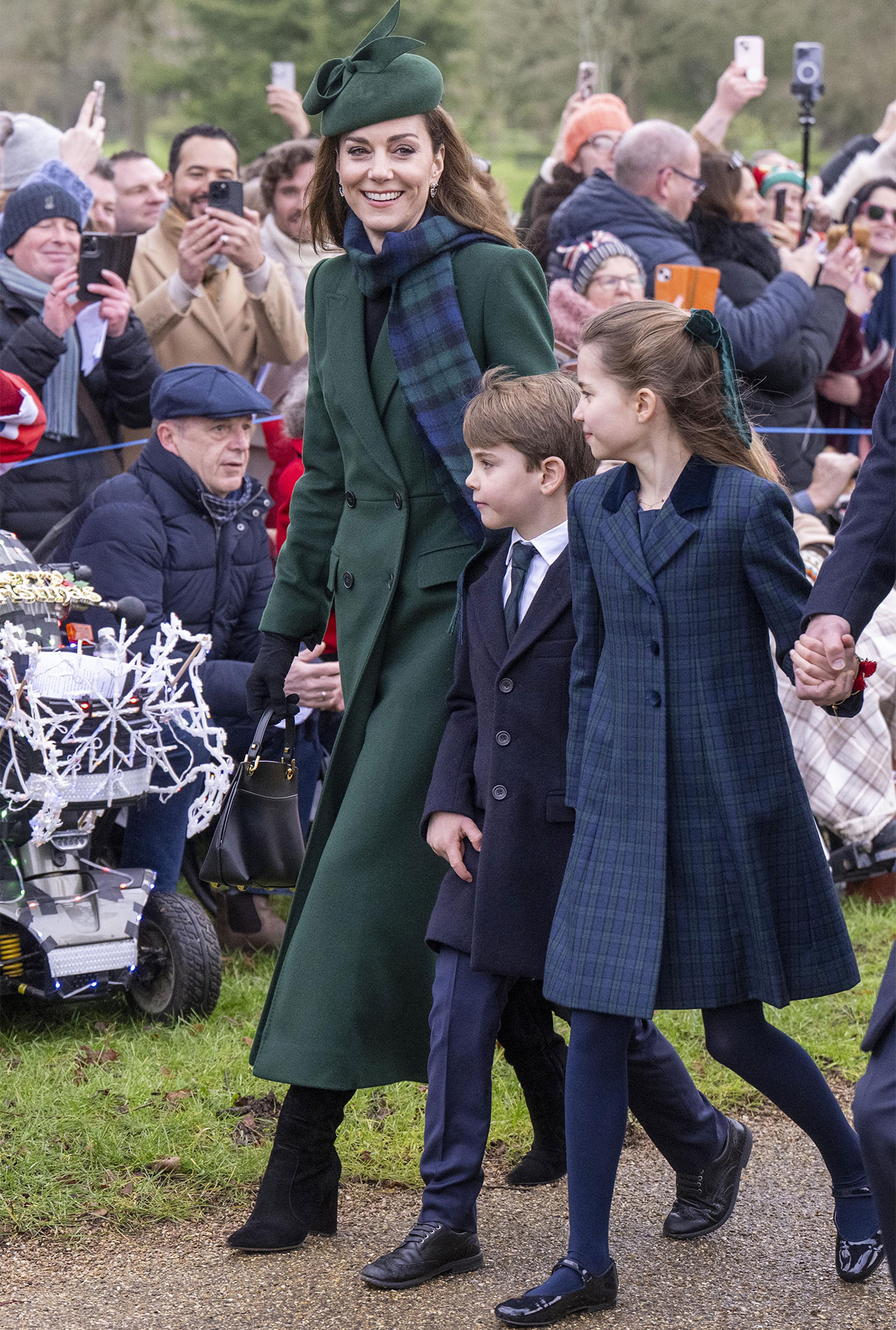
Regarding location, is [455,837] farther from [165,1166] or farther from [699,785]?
[165,1166]

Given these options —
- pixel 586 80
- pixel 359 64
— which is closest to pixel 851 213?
pixel 586 80

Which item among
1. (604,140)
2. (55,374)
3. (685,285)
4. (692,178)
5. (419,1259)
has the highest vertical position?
(604,140)

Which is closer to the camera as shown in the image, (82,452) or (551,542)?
(551,542)

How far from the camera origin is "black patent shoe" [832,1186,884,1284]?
10.2ft

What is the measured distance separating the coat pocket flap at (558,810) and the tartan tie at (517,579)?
298 mm

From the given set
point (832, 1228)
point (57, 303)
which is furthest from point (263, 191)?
point (832, 1228)

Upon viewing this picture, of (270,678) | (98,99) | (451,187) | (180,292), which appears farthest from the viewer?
(98,99)

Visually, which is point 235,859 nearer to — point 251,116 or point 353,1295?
point 353,1295

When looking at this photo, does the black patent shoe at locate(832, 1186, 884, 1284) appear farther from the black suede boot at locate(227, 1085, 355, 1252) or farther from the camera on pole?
the camera on pole

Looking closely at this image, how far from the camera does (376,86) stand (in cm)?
326

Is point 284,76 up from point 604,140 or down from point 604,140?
up

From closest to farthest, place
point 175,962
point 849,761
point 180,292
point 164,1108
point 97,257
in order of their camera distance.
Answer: point 164,1108, point 175,962, point 849,761, point 97,257, point 180,292

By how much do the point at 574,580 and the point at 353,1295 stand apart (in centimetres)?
132

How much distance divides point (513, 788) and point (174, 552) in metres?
2.41
